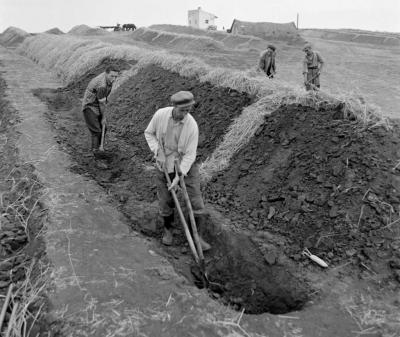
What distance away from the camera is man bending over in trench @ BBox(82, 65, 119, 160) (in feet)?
20.5

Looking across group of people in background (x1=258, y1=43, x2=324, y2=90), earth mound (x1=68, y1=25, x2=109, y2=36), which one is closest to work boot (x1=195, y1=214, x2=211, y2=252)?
group of people in background (x1=258, y1=43, x2=324, y2=90)

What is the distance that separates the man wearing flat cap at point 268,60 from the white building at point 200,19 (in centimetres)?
4410

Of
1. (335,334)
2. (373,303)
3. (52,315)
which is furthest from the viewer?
(373,303)

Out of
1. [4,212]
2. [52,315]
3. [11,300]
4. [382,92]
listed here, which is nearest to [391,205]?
[52,315]

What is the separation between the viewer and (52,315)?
9.97 ft

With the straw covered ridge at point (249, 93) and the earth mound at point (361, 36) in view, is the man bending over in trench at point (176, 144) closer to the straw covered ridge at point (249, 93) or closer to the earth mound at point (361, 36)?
the straw covered ridge at point (249, 93)

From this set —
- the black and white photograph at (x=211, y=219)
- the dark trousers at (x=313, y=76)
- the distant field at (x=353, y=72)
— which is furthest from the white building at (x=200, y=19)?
the black and white photograph at (x=211, y=219)

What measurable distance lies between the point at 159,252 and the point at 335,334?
6.51ft

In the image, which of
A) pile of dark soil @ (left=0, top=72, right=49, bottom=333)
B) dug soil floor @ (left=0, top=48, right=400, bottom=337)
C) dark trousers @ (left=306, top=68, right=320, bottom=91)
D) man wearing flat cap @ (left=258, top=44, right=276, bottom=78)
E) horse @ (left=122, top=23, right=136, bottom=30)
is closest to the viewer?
dug soil floor @ (left=0, top=48, right=400, bottom=337)

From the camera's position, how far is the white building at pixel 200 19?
51.1 metres

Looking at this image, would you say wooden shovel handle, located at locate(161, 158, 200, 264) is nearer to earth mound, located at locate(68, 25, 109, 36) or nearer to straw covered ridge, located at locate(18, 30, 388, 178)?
straw covered ridge, located at locate(18, 30, 388, 178)

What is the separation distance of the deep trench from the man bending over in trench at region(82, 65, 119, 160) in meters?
0.59

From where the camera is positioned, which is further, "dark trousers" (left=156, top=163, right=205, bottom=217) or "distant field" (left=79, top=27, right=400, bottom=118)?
"distant field" (left=79, top=27, right=400, bottom=118)

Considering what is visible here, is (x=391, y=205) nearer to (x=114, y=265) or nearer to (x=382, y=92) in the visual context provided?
(x=114, y=265)
